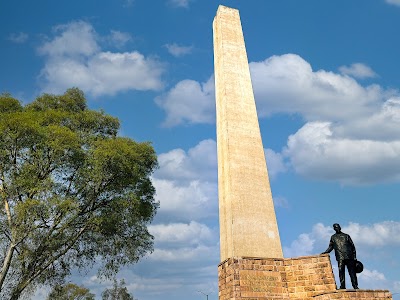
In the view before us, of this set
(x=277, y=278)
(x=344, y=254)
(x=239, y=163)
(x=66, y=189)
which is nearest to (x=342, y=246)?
(x=344, y=254)

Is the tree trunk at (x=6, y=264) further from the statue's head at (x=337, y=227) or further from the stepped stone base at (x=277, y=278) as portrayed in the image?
the statue's head at (x=337, y=227)

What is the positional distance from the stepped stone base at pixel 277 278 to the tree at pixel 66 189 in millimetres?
8331

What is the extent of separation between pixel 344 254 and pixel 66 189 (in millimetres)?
12481

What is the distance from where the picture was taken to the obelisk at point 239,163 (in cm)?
1191

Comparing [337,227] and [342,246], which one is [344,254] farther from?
[337,227]

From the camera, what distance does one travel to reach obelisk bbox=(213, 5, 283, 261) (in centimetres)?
1191

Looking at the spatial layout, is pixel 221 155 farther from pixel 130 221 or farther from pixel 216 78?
pixel 130 221

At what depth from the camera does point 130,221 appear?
18938 mm

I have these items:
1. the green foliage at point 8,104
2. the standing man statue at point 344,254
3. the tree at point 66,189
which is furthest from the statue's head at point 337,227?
the green foliage at point 8,104

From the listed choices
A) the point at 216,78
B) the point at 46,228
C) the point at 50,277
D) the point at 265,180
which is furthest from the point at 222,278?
the point at 50,277

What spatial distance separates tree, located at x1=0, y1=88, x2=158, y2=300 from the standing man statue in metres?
10.1

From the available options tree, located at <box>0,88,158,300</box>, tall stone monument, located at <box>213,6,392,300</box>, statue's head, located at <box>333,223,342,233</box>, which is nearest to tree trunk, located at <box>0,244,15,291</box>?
tree, located at <box>0,88,158,300</box>

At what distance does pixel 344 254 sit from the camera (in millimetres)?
10984

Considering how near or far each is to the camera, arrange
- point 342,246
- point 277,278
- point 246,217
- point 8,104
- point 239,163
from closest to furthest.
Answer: point 342,246 < point 277,278 < point 246,217 < point 239,163 < point 8,104
